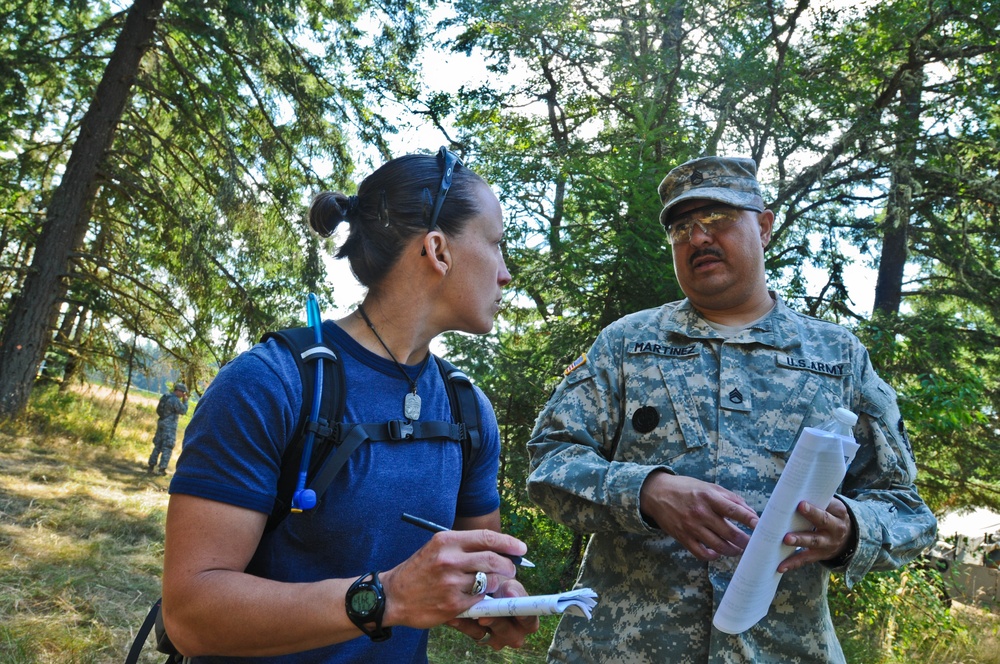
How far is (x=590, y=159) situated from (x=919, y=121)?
4.72m

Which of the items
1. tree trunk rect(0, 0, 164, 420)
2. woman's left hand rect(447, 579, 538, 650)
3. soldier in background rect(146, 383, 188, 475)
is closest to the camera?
woman's left hand rect(447, 579, 538, 650)

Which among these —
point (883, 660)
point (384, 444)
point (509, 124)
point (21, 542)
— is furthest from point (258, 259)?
point (384, 444)

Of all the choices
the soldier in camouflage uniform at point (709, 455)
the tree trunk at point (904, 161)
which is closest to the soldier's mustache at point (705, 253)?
the soldier in camouflage uniform at point (709, 455)

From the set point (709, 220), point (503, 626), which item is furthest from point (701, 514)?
point (709, 220)

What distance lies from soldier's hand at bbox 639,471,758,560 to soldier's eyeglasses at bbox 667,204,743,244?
35.7 inches

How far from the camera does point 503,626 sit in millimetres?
1687

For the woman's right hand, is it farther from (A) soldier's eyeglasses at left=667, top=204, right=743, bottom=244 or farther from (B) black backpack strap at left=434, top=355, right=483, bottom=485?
(A) soldier's eyeglasses at left=667, top=204, right=743, bottom=244

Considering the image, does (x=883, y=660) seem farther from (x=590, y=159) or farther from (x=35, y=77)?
(x=35, y=77)

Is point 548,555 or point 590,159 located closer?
point 548,555

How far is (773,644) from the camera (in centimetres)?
208

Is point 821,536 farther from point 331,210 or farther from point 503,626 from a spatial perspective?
point 331,210

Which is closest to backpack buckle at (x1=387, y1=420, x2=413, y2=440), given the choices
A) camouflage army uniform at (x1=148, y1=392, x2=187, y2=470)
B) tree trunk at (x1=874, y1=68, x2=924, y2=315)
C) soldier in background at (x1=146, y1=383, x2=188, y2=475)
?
tree trunk at (x1=874, y1=68, x2=924, y2=315)

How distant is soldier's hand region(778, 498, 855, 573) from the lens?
5.85ft

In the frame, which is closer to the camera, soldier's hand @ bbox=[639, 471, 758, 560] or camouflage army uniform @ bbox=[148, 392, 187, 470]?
soldier's hand @ bbox=[639, 471, 758, 560]
